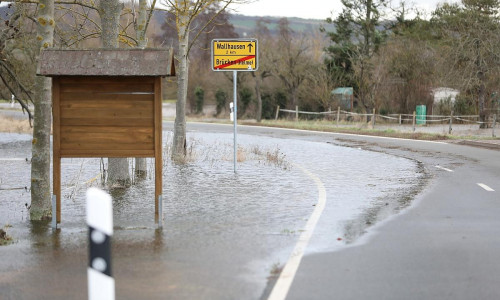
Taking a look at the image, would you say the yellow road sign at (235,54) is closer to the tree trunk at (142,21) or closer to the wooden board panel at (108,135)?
the tree trunk at (142,21)

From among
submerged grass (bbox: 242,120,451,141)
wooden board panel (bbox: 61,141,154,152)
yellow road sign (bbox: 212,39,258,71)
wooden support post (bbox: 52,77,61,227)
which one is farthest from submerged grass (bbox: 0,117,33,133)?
wooden board panel (bbox: 61,141,154,152)

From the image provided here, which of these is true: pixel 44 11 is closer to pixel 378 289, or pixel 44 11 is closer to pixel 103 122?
pixel 103 122

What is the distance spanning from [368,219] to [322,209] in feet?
3.47

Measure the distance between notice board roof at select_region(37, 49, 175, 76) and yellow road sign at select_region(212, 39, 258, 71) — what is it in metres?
8.27

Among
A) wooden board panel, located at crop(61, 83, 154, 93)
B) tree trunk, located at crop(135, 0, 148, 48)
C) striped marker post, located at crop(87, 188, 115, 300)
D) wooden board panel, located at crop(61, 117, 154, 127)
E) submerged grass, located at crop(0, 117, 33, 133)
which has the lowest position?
submerged grass, located at crop(0, 117, 33, 133)

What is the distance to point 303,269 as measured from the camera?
7.17 metres

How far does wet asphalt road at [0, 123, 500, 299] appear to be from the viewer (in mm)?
6344

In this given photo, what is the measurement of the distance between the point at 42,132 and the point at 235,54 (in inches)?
321

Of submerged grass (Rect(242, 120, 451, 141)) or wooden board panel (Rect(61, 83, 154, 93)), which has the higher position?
wooden board panel (Rect(61, 83, 154, 93))

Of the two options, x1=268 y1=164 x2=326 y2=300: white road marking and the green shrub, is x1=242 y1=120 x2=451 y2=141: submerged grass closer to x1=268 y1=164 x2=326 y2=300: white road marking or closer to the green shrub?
the green shrub

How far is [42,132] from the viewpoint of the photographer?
33.2 ft

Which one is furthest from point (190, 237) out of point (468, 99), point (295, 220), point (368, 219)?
point (468, 99)

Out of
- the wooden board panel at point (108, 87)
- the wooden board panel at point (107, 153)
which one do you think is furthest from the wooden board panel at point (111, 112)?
the wooden board panel at point (107, 153)

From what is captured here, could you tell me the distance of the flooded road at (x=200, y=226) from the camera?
668 cm
